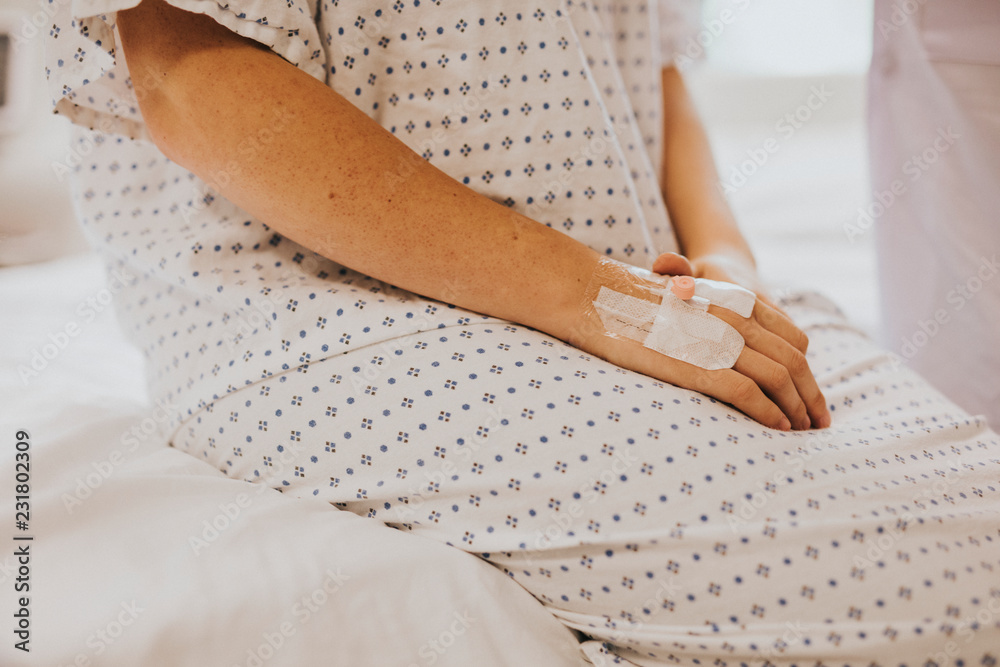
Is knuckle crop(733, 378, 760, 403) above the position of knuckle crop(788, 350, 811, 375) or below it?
below

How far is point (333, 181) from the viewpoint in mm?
619

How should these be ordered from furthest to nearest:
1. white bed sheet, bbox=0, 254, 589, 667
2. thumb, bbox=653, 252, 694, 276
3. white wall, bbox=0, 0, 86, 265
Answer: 1. white wall, bbox=0, 0, 86, 265
2. thumb, bbox=653, 252, 694, 276
3. white bed sheet, bbox=0, 254, 589, 667

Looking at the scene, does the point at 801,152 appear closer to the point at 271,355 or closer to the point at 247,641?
the point at 271,355

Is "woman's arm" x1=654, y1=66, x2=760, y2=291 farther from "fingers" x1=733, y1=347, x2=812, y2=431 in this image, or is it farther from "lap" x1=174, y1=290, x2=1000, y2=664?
"lap" x1=174, y1=290, x2=1000, y2=664

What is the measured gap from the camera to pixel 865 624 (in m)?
0.52

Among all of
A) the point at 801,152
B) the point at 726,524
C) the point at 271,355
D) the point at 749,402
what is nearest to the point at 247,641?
the point at 271,355

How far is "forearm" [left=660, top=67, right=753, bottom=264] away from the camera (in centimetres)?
95

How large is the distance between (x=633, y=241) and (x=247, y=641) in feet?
2.01

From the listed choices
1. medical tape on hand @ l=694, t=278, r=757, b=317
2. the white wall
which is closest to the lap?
medical tape on hand @ l=694, t=278, r=757, b=317

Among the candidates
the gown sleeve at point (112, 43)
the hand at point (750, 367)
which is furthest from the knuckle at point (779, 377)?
the gown sleeve at point (112, 43)

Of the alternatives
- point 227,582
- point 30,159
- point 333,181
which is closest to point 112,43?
point 333,181

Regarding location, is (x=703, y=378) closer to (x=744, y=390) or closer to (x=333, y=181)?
(x=744, y=390)

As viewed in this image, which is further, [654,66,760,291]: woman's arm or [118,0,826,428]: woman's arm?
[654,66,760,291]: woman's arm

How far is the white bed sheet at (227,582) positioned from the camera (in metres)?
0.51
